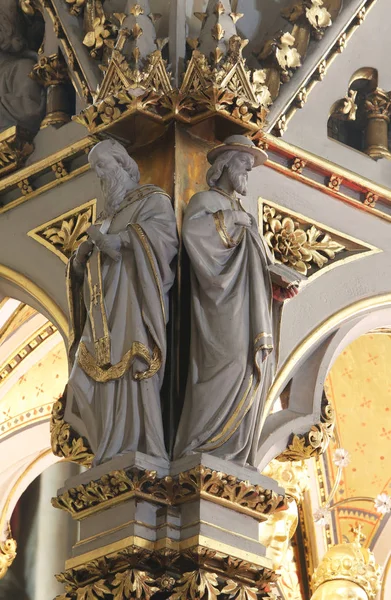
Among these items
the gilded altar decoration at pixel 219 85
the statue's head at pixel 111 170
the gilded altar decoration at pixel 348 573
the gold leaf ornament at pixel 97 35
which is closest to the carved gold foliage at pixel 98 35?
the gold leaf ornament at pixel 97 35

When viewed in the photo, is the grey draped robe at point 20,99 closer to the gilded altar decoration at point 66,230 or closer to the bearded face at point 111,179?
the gilded altar decoration at point 66,230

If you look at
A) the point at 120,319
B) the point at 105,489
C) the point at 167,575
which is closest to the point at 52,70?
the point at 120,319

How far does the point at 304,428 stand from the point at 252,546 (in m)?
0.76

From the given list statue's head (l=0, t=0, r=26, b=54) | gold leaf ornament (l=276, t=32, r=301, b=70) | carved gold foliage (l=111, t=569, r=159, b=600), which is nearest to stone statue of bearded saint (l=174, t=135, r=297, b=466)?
carved gold foliage (l=111, t=569, r=159, b=600)

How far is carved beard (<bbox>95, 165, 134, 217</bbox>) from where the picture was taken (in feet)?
22.2

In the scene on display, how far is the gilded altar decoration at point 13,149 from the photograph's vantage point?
7633 mm

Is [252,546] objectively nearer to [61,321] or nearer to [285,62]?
[61,321]

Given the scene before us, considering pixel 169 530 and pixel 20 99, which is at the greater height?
pixel 20 99

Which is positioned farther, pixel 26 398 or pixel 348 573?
pixel 26 398

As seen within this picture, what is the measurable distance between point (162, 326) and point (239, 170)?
2.40 ft

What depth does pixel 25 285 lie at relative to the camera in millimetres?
7441

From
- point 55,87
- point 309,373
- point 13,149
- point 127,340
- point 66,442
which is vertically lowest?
point 66,442

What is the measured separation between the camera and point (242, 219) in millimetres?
6621

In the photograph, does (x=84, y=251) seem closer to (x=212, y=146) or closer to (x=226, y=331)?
(x=226, y=331)
